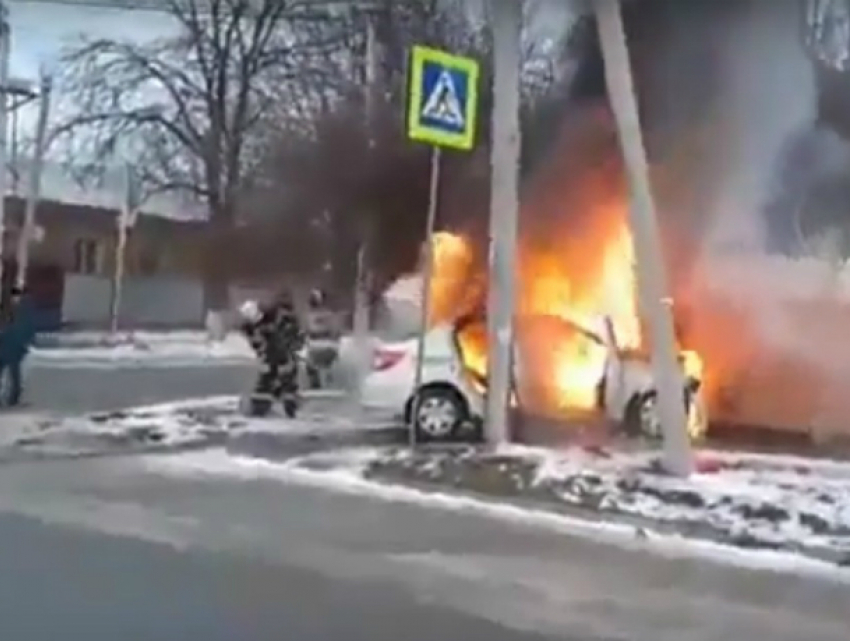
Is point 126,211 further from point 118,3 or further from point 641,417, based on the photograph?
point 641,417

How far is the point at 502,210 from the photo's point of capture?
16.3 meters

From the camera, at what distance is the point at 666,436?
47.3 feet

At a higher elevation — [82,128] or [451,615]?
[82,128]

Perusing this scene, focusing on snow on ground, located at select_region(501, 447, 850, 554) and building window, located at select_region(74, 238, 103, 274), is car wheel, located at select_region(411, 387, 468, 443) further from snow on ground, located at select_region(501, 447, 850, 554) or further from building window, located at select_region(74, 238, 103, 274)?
building window, located at select_region(74, 238, 103, 274)

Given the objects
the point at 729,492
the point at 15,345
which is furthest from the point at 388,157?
the point at 729,492

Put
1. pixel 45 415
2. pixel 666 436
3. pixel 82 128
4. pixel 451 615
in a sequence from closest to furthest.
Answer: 1. pixel 451 615
2. pixel 666 436
3. pixel 45 415
4. pixel 82 128

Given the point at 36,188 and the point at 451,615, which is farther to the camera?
the point at 36,188

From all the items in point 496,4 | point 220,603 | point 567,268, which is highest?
point 496,4

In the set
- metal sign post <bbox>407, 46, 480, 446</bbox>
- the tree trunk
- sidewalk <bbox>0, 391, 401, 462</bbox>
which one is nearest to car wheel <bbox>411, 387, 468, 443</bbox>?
sidewalk <bbox>0, 391, 401, 462</bbox>

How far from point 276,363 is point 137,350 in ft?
84.7

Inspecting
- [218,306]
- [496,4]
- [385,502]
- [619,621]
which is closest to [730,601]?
[619,621]

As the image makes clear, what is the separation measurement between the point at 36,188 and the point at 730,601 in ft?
133

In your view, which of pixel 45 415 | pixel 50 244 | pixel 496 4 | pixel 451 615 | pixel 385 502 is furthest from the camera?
pixel 50 244

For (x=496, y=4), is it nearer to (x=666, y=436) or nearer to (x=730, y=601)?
(x=666, y=436)
